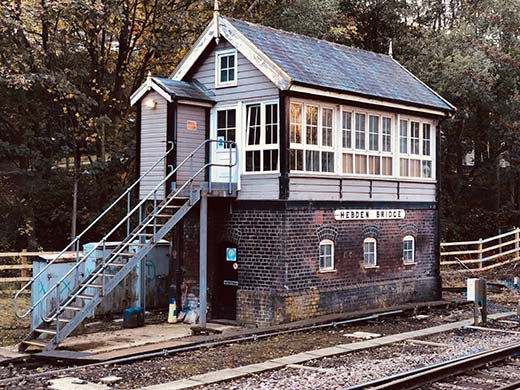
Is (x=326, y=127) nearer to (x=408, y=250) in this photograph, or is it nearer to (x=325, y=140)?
(x=325, y=140)

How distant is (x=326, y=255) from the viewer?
725 inches

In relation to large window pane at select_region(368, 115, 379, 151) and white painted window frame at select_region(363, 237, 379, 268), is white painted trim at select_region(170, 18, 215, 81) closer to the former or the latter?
large window pane at select_region(368, 115, 379, 151)

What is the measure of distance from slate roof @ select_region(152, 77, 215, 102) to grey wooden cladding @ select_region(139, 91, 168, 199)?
38 centimetres

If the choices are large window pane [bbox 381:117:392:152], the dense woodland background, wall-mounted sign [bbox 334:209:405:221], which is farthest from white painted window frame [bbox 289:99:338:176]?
the dense woodland background

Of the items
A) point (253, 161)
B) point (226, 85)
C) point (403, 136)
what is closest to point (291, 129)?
point (253, 161)

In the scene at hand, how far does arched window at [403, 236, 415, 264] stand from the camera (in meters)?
21.3

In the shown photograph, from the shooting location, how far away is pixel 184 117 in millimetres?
17953

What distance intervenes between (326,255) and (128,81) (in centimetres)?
1543

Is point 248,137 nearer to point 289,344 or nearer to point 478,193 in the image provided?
point 289,344

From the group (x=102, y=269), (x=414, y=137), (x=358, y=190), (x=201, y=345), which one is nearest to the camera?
(x=201, y=345)

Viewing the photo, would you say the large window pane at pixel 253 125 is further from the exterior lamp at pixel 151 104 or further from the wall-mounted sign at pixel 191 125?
the exterior lamp at pixel 151 104

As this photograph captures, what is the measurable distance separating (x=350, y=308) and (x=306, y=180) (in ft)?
12.5

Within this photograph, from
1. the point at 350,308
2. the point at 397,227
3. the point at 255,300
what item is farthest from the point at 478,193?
the point at 255,300

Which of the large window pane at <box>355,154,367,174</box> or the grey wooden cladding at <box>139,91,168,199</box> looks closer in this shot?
the grey wooden cladding at <box>139,91,168,199</box>
